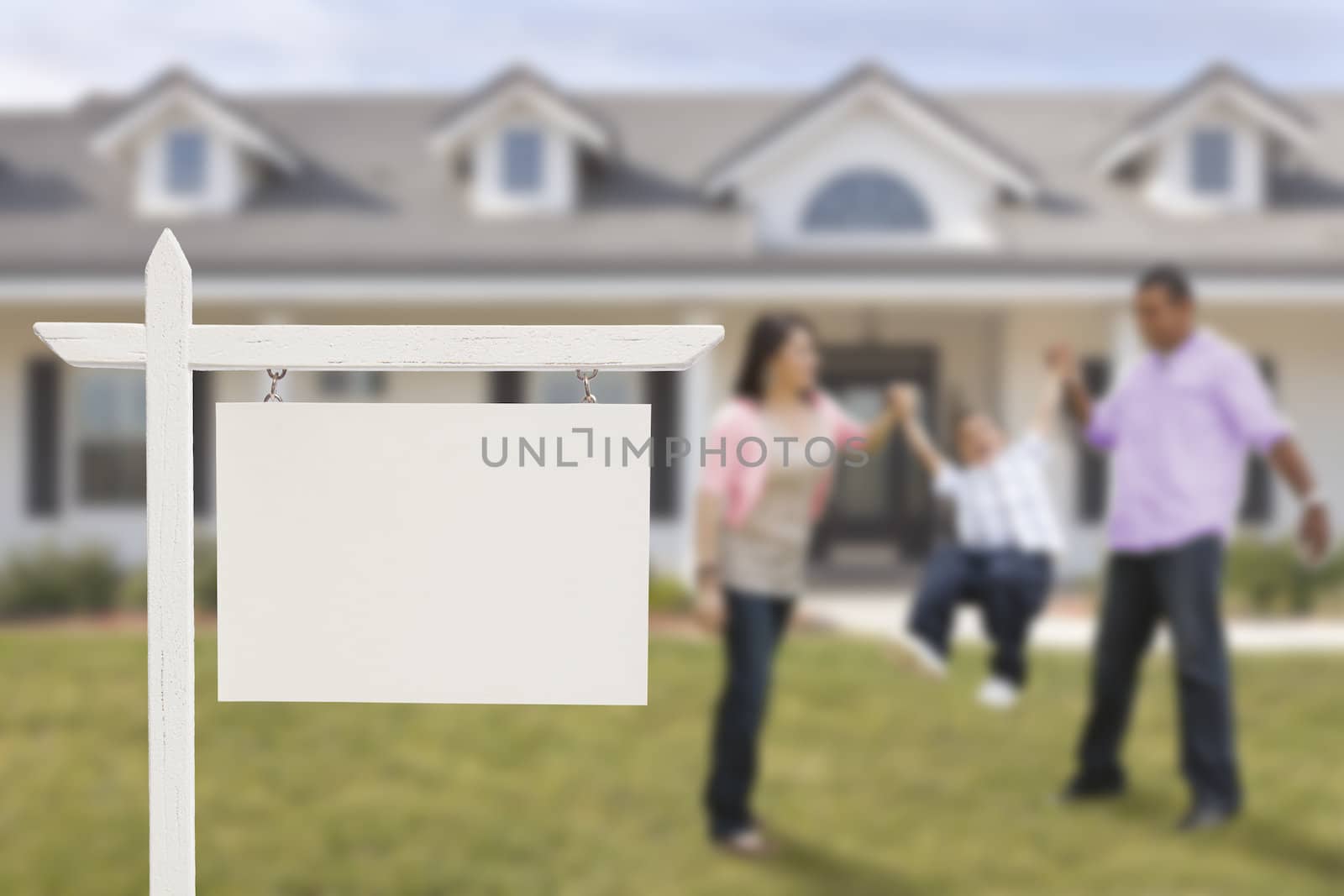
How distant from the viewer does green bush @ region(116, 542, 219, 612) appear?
9.63 metres

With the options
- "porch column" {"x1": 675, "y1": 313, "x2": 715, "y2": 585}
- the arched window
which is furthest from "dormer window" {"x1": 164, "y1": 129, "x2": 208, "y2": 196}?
the arched window

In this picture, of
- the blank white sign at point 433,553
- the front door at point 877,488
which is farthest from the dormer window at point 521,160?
the blank white sign at point 433,553

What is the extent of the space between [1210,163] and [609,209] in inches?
221

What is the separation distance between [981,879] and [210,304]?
8.91 metres

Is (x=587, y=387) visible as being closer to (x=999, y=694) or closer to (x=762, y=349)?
(x=762, y=349)

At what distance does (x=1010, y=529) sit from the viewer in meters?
5.15

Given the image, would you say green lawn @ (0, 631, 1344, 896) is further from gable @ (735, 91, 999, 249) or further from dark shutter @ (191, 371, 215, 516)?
gable @ (735, 91, 999, 249)

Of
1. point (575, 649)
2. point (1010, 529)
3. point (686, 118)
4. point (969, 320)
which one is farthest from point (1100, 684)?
Answer: point (686, 118)

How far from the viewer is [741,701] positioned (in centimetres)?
471

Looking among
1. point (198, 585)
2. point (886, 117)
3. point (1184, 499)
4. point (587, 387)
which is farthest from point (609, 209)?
point (587, 387)

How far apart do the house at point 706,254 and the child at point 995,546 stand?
5.62m

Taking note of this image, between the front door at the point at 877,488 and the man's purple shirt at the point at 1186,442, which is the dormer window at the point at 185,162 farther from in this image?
the man's purple shirt at the point at 1186,442

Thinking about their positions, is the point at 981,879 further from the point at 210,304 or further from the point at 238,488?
the point at 210,304

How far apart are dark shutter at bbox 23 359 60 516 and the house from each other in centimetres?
2
